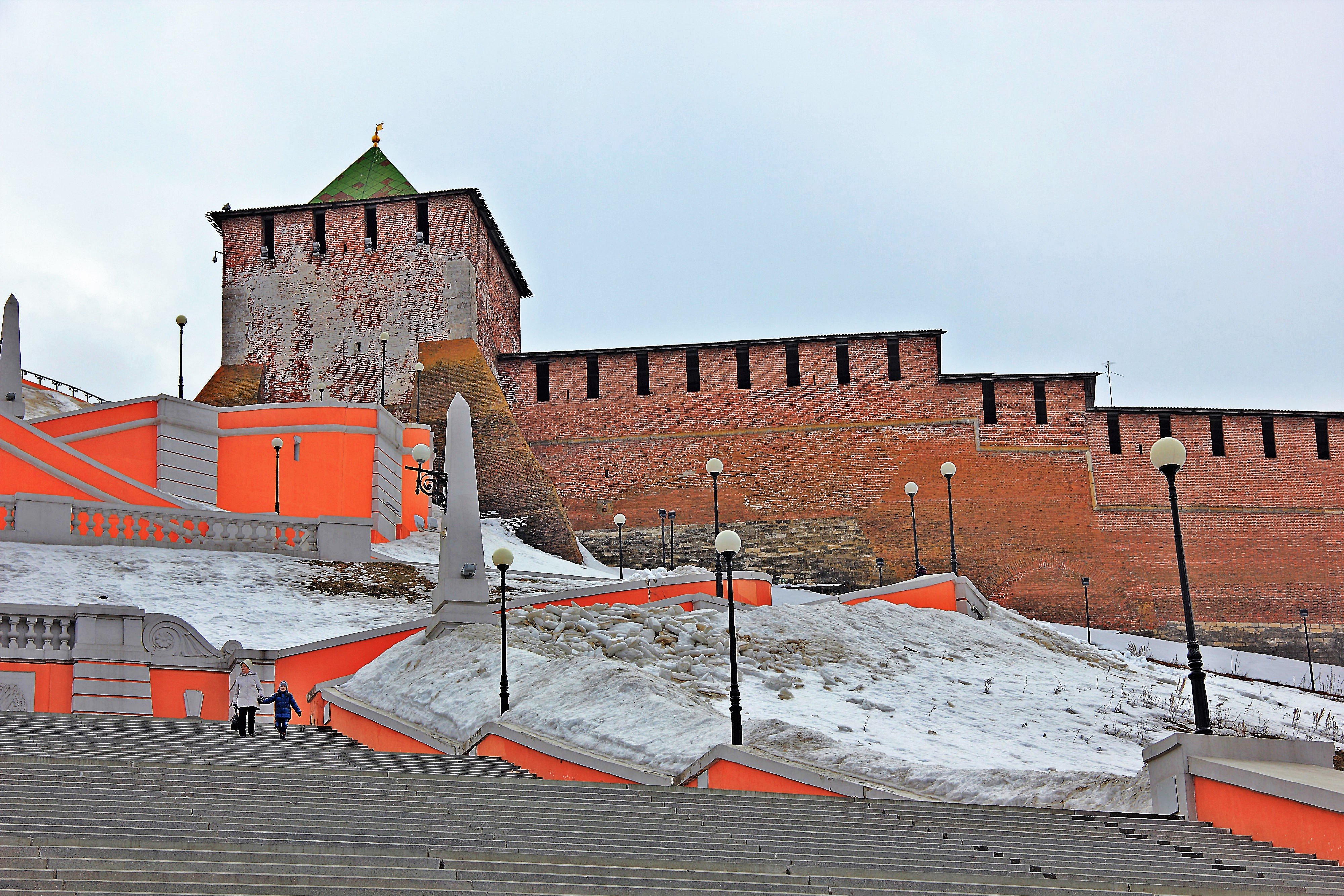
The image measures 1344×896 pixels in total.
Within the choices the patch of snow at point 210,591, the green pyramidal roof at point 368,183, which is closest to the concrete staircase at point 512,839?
the patch of snow at point 210,591

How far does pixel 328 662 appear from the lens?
15859mm

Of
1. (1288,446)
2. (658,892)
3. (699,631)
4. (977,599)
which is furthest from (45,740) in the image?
(1288,446)

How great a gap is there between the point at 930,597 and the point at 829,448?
43.4 feet

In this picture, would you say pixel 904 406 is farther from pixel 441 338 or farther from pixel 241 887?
pixel 241 887

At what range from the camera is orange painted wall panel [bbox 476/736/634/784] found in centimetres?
971

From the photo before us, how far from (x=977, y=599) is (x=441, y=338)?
1871 centimetres

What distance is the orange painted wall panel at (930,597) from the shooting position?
70.7ft

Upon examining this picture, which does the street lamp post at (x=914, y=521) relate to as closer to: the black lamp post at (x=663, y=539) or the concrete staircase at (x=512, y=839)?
the black lamp post at (x=663, y=539)

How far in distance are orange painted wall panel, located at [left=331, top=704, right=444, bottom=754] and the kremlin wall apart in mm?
17546

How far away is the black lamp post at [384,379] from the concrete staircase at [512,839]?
88.4ft

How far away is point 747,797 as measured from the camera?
8078 mm

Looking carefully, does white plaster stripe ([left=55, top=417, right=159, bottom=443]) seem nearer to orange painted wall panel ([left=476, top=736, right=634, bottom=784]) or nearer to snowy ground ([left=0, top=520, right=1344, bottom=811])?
snowy ground ([left=0, top=520, right=1344, bottom=811])

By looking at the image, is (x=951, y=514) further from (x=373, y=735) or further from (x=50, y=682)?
(x=50, y=682)

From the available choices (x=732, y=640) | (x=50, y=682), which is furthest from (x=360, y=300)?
(x=732, y=640)
